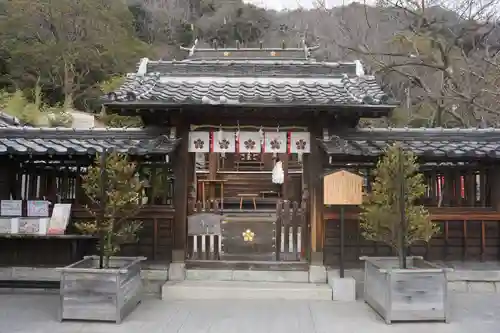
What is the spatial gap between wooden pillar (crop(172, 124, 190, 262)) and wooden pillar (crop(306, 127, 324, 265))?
243 cm

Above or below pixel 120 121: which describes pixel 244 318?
below

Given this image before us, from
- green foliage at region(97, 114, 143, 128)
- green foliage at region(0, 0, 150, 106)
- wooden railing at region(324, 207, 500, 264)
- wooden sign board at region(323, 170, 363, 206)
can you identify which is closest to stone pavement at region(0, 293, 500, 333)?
wooden railing at region(324, 207, 500, 264)

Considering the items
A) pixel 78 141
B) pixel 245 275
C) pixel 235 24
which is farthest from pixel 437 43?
pixel 235 24

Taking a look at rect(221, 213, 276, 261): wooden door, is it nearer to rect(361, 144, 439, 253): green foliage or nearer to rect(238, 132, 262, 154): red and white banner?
rect(238, 132, 262, 154): red and white banner

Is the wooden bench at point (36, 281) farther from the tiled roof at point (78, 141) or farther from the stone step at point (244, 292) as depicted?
the stone step at point (244, 292)

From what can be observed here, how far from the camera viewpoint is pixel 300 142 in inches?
339

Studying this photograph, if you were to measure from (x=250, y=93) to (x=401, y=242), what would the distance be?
3.68 metres

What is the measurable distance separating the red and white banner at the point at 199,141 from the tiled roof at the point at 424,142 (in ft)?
7.40

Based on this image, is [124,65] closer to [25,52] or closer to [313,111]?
[25,52]

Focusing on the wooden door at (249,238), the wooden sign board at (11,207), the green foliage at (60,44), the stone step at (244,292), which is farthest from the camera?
the green foliage at (60,44)

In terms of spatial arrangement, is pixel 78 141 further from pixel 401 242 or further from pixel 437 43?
pixel 437 43

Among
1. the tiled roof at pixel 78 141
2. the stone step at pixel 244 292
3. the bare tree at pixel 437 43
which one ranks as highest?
the bare tree at pixel 437 43

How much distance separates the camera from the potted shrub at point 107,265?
640 cm

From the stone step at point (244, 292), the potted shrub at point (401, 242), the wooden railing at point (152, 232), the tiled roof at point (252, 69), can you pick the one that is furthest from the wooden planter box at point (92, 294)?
the tiled roof at point (252, 69)
